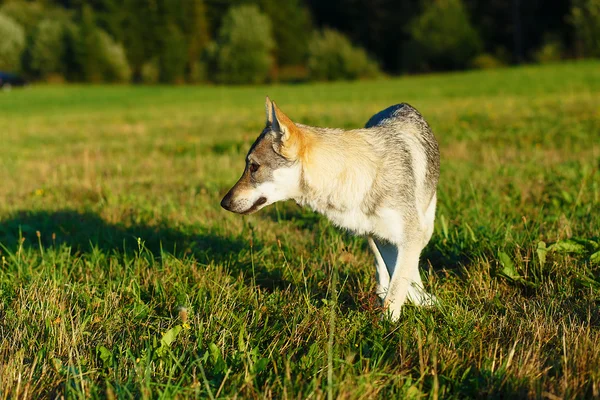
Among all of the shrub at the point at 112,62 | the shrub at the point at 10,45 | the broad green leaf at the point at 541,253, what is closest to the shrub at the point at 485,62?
the shrub at the point at 112,62

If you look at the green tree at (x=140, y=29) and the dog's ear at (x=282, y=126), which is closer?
the dog's ear at (x=282, y=126)

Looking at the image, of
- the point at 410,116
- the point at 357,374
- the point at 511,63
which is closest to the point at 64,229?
the point at 410,116

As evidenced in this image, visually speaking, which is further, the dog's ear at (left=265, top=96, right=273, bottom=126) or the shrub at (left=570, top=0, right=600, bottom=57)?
the shrub at (left=570, top=0, right=600, bottom=57)

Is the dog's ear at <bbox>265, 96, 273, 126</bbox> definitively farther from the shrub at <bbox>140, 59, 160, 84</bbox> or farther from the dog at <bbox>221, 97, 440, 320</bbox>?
the shrub at <bbox>140, 59, 160, 84</bbox>

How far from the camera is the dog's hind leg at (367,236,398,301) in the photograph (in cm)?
396

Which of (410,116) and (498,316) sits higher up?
(410,116)

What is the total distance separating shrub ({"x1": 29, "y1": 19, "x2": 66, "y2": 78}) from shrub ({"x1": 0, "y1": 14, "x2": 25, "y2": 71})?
176cm

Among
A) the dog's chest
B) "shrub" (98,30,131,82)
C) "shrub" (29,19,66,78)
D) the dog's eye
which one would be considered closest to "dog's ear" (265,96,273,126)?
the dog's eye

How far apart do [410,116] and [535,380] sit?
2530mm

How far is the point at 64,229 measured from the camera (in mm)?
5582

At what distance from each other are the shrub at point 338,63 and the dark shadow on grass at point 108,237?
48294 mm

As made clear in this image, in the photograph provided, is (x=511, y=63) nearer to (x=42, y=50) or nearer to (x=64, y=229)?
(x=42, y=50)

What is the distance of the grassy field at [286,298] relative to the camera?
2.64 meters

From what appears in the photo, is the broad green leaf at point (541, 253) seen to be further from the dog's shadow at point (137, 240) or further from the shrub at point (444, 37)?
the shrub at point (444, 37)
